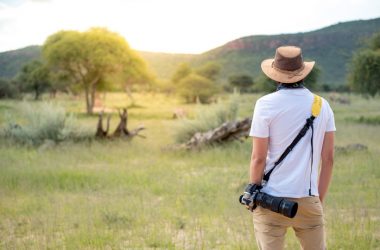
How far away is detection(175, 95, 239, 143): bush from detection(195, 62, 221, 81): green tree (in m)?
50.8

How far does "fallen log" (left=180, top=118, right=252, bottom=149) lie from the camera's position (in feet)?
43.9

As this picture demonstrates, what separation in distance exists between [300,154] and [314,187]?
0.70 ft

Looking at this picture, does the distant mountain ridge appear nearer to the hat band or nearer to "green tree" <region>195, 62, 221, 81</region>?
"green tree" <region>195, 62, 221, 81</region>

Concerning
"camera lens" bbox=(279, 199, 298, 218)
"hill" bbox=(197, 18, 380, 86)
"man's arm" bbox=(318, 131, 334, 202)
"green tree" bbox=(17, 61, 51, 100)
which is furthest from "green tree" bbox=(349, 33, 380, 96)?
"hill" bbox=(197, 18, 380, 86)

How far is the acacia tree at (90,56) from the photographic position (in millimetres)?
34562

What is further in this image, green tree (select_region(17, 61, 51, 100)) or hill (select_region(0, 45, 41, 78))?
hill (select_region(0, 45, 41, 78))

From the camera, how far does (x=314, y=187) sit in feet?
10.4

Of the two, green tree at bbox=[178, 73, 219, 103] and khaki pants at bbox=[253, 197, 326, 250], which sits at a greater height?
khaki pants at bbox=[253, 197, 326, 250]

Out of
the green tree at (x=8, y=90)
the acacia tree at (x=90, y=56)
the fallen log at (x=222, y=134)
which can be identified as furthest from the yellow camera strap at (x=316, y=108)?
the green tree at (x=8, y=90)

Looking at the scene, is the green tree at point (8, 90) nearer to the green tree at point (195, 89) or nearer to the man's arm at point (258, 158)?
the green tree at point (195, 89)

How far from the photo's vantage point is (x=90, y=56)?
34594 millimetres

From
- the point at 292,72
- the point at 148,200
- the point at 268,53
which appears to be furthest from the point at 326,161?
the point at 268,53

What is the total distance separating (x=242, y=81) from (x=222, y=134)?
2070 inches

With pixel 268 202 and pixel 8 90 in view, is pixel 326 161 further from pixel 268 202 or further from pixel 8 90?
pixel 8 90
